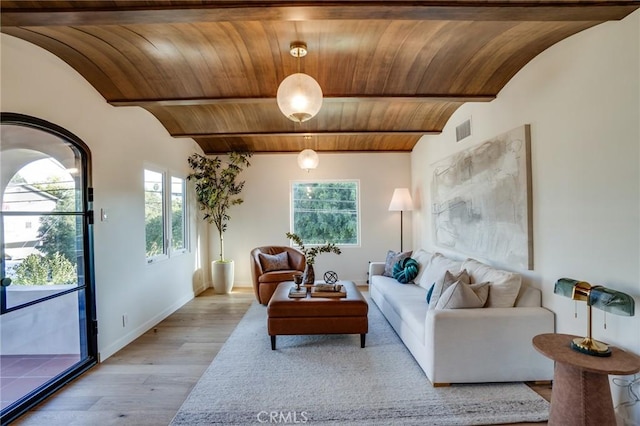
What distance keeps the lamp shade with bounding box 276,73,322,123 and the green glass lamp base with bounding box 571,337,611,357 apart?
7.57 ft

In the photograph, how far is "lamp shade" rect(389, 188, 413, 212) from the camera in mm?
5480

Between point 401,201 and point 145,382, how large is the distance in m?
4.33

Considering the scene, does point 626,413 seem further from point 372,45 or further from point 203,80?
point 203,80

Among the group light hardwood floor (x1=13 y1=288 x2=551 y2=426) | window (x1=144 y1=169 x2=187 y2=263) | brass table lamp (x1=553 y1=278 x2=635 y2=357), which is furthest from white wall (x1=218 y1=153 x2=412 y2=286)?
brass table lamp (x1=553 y1=278 x2=635 y2=357)

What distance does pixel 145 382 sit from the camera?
8.61 ft

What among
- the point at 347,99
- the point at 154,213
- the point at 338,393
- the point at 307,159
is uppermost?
the point at 347,99

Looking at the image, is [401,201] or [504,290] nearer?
[504,290]

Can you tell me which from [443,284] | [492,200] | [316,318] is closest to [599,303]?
[443,284]

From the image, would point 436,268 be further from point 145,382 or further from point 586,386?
point 145,382

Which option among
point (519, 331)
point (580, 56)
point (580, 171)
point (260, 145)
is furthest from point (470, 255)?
point (260, 145)

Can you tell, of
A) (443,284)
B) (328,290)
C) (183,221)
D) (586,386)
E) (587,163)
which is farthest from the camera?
(183,221)

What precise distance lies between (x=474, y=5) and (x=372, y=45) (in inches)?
33.5

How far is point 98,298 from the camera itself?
119 inches

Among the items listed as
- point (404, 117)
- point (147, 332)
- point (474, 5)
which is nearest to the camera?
point (474, 5)
